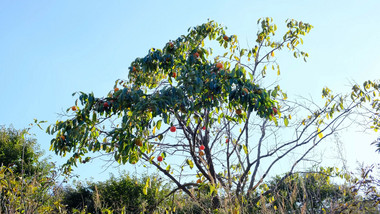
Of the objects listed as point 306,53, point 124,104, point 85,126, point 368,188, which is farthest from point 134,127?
point 306,53

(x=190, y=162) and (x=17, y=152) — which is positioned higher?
(x=17, y=152)

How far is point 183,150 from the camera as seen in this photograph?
4789 millimetres

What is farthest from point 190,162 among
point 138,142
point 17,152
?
point 17,152

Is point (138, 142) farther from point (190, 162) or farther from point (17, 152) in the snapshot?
point (17, 152)

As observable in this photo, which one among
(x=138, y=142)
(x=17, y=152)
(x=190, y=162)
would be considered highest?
(x=17, y=152)

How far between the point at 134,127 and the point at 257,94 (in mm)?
1150

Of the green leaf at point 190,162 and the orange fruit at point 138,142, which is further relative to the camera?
the green leaf at point 190,162

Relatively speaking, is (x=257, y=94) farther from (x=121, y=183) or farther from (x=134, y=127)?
(x=121, y=183)

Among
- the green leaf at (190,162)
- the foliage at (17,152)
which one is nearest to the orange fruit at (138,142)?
the green leaf at (190,162)

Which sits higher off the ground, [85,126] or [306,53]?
[306,53]

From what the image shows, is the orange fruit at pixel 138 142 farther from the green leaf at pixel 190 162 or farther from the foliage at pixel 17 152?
the foliage at pixel 17 152

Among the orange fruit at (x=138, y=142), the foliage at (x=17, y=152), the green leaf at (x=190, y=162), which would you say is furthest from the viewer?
the foliage at (x=17, y=152)

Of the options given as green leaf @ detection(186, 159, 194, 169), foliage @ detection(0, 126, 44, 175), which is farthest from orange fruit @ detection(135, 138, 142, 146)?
foliage @ detection(0, 126, 44, 175)

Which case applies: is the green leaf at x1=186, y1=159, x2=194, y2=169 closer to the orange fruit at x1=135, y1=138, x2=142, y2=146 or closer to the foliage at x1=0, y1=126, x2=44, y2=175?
the orange fruit at x1=135, y1=138, x2=142, y2=146
